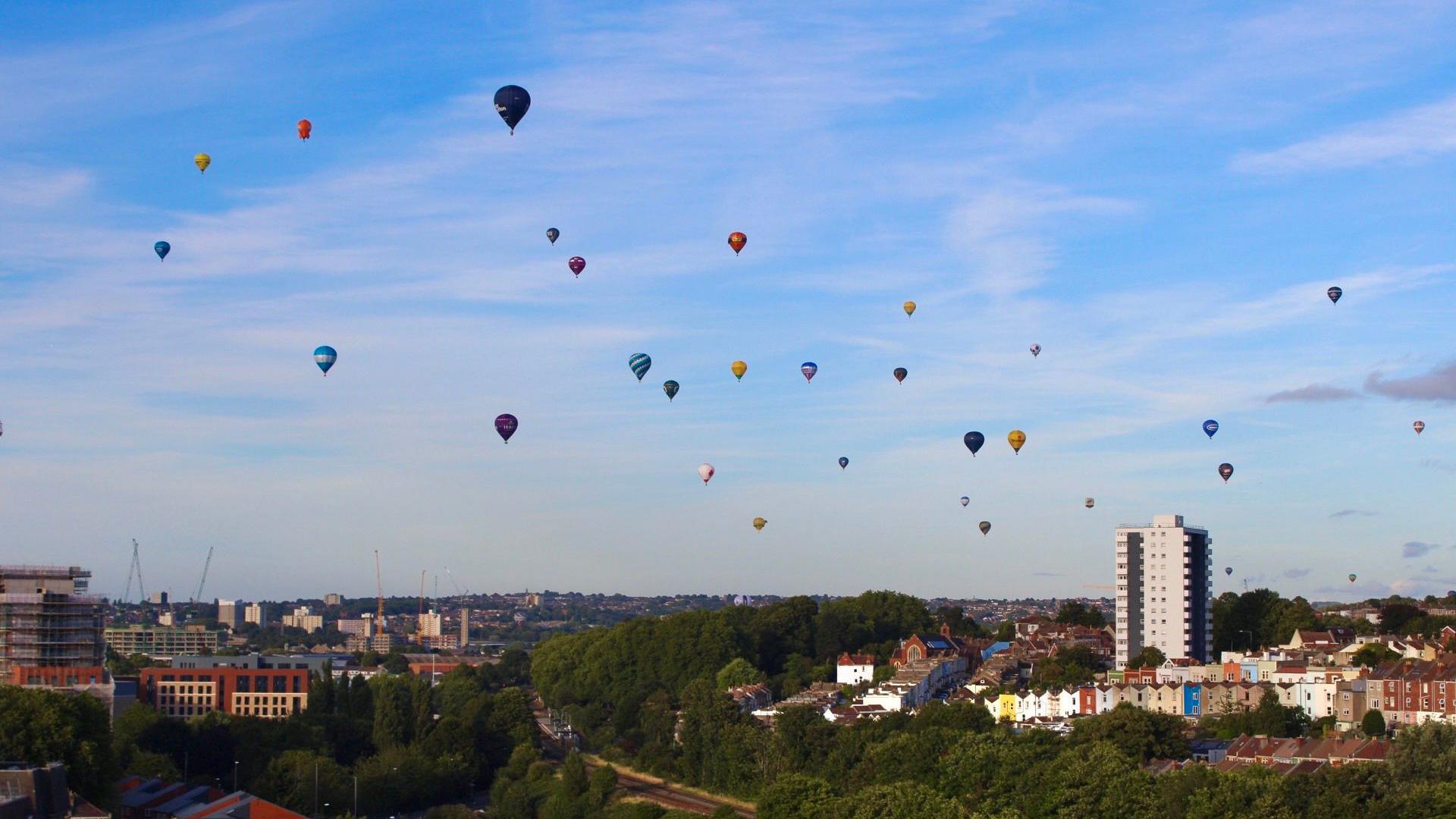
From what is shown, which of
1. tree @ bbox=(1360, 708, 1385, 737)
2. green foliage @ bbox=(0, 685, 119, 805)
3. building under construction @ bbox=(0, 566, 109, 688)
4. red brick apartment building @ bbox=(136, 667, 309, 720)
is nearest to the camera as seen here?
green foliage @ bbox=(0, 685, 119, 805)

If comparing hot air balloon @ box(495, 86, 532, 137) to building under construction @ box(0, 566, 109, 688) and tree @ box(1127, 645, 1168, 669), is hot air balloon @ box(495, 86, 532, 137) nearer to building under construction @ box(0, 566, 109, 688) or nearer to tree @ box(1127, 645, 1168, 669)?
building under construction @ box(0, 566, 109, 688)

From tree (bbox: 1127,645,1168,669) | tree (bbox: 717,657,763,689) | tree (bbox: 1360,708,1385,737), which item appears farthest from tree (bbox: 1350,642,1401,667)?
tree (bbox: 717,657,763,689)

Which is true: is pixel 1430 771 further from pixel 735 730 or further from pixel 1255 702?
pixel 735 730

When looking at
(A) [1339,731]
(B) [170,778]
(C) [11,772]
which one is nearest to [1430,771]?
(A) [1339,731]

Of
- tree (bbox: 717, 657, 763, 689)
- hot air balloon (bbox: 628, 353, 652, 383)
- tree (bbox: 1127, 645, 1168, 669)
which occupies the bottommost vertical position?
tree (bbox: 717, 657, 763, 689)

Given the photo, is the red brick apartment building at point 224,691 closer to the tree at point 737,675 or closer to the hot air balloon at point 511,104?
the tree at point 737,675

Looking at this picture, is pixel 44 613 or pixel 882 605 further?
pixel 882 605
